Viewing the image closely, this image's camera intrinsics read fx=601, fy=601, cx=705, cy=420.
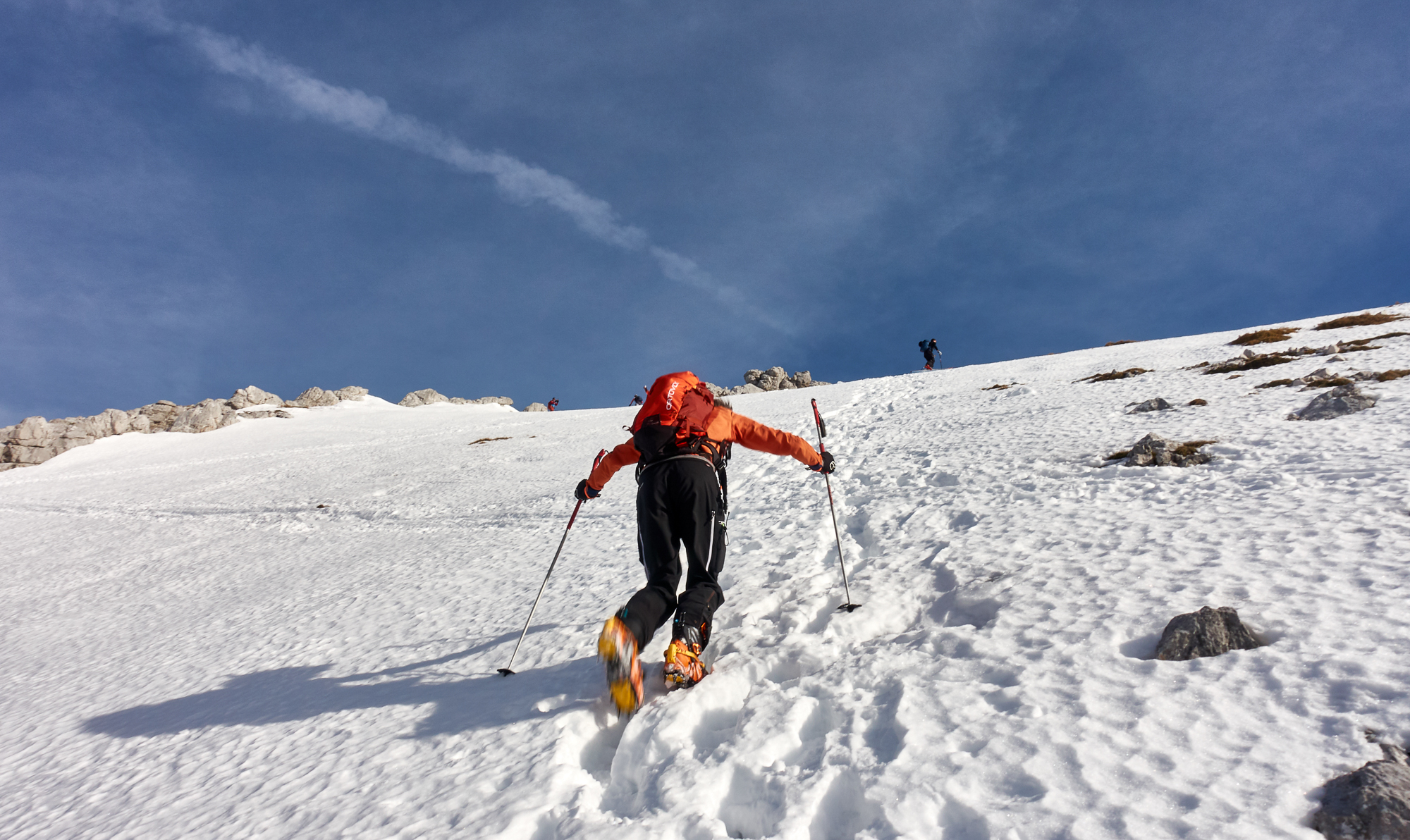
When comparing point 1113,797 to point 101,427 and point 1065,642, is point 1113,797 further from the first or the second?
point 101,427

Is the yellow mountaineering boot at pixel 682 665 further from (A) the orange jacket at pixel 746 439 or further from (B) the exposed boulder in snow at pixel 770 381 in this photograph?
(B) the exposed boulder in snow at pixel 770 381

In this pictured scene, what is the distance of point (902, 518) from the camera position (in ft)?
28.0

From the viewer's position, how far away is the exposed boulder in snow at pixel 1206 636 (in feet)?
11.9

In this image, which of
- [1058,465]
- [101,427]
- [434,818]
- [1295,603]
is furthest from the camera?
[101,427]

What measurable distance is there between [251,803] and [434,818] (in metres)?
1.60

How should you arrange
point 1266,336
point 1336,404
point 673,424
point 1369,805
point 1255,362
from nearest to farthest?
1. point 1369,805
2. point 673,424
3. point 1336,404
4. point 1255,362
5. point 1266,336

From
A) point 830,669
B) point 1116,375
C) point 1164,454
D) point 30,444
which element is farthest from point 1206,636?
point 30,444

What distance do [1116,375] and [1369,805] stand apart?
18940mm

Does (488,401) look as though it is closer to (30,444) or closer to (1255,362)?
(30,444)

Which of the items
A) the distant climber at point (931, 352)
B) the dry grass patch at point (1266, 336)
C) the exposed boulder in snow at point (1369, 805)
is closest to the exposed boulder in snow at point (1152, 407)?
the exposed boulder in snow at point (1369, 805)

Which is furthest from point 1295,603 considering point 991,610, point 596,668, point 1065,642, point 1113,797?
point 596,668

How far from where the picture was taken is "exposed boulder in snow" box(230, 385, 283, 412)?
46.9 meters

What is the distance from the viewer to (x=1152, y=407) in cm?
1202

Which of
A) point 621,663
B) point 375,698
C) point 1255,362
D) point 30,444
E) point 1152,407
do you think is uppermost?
point 30,444
